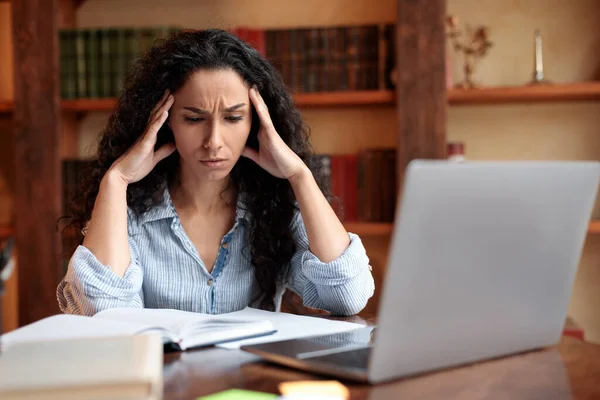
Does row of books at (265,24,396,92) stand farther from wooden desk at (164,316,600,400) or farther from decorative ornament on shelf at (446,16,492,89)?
wooden desk at (164,316,600,400)

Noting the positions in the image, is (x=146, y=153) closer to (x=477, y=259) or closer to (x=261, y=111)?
(x=261, y=111)

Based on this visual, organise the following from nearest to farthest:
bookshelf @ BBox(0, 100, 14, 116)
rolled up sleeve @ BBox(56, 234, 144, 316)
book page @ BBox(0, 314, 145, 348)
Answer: book page @ BBox(0, 314, 145, 348) → rolled up sleeve @ BBox(56, 234, 144, 316) → bookshelf @ BBox(0, 100, 14, 116)

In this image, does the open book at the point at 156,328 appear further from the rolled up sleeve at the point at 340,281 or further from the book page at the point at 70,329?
the rolled up sleeve at the point at 340,281

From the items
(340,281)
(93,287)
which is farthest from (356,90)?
(93,287)

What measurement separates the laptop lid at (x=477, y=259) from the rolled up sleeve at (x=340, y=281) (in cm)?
52

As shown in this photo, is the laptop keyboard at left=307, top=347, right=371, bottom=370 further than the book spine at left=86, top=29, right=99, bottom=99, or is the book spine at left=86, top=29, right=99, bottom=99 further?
the book spine at left=86, top=29, right=99, bottom=99

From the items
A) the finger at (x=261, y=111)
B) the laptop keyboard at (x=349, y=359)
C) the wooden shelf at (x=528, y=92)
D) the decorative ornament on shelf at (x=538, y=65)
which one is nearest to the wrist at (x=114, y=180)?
the finger at (x=261, y=111)

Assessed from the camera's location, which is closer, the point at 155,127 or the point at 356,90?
the point at 155,127

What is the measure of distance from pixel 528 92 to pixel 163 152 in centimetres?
149

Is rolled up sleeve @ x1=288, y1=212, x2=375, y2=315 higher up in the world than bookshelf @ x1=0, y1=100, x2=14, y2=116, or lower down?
lower down

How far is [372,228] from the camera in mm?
2760

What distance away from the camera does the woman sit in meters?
1.55

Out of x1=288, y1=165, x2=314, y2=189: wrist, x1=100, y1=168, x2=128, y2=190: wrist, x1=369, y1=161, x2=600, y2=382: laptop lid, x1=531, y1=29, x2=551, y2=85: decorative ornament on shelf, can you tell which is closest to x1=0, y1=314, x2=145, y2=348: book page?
x1=369, y1=161, x2=600, y2=382: laptop lid

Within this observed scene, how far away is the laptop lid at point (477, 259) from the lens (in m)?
0.82
